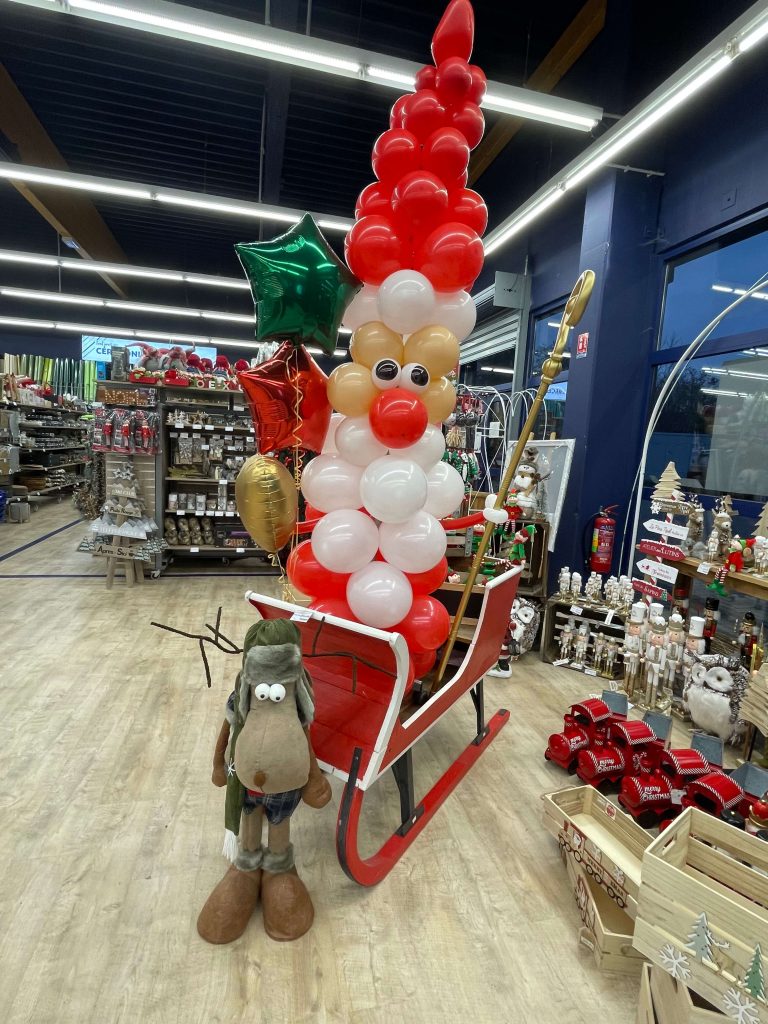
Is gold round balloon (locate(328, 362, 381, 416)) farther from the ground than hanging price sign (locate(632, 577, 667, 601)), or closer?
farther from the ground

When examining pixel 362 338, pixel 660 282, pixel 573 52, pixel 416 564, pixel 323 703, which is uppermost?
pixel 573 52

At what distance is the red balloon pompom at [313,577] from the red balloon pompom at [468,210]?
1296mm

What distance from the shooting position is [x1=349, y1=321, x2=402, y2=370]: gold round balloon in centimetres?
189

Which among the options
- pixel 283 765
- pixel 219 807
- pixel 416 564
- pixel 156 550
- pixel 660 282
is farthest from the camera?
pixel 156 550

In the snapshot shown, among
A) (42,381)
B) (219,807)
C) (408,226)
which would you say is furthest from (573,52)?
(42,381)

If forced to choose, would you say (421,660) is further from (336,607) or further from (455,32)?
(455,32)

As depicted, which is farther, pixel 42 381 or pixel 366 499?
pixel 42 381

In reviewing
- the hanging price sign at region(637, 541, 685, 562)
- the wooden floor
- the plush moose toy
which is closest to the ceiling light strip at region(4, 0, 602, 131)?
the hanging price sign at region(637, 541, 685, 562)

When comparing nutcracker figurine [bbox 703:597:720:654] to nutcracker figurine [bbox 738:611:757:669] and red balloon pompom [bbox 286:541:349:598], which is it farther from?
red balloon pompom [bbox 286:541:349:598]

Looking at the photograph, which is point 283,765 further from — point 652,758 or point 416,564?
point 652,758

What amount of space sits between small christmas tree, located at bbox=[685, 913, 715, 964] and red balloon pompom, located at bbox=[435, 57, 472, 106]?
96.2 inches

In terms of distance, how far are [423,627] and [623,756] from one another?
1.07 metres

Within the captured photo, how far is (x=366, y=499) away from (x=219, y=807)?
130 centimetres

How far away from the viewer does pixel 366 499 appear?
1.79m
